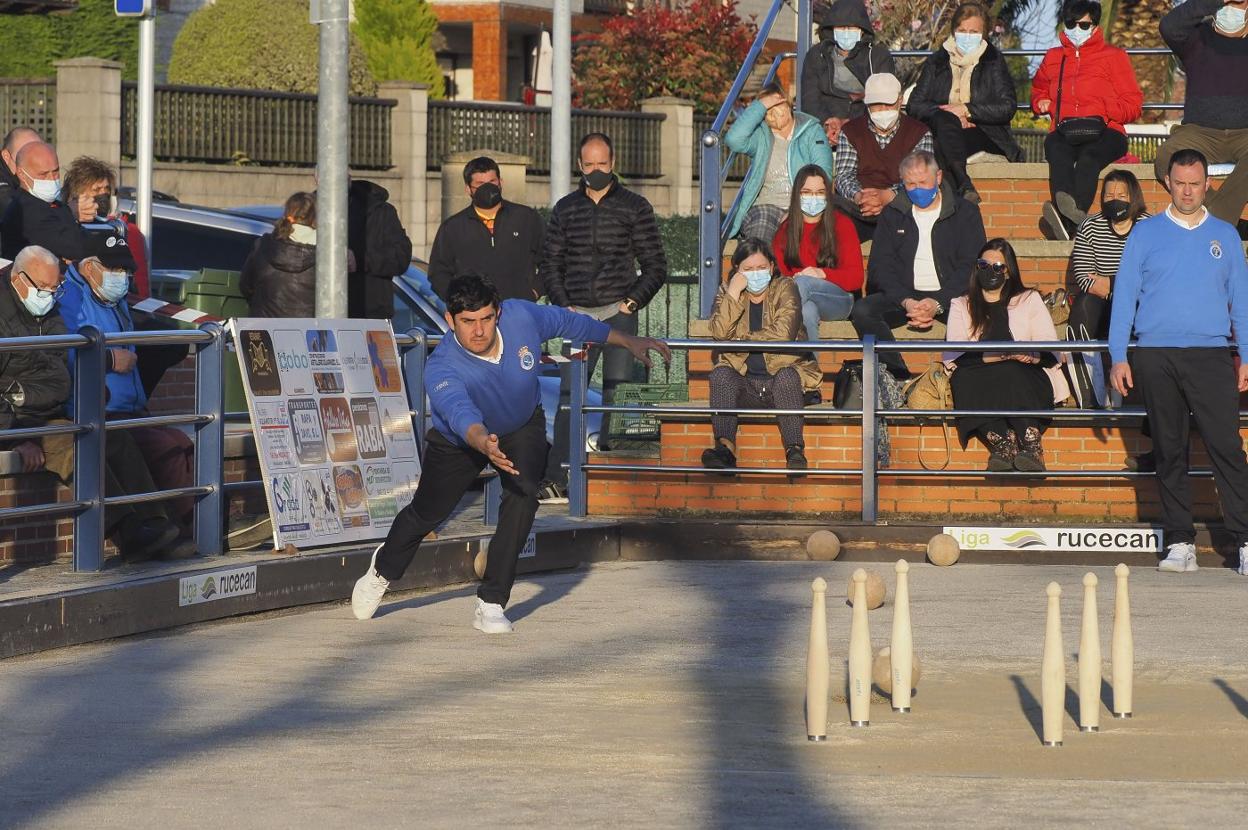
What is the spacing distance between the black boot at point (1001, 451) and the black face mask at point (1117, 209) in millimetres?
1953

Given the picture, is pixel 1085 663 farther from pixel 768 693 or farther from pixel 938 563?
pixel 938 563

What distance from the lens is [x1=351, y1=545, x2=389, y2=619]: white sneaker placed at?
38.0 ft

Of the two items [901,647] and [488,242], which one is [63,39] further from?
[901,647]

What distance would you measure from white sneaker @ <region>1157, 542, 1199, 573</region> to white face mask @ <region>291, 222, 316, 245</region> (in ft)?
18.6

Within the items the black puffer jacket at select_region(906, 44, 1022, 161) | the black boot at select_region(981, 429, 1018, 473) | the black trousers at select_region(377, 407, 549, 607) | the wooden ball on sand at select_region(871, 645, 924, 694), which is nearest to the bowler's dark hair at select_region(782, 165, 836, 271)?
the black boot at select_region(981, 429, 1018, 473)

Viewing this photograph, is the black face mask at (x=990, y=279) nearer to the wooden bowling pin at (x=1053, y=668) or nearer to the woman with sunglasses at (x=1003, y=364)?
the woman with sunglasses at (x=1003, y=364)

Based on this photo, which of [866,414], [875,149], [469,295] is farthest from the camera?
[875,149]

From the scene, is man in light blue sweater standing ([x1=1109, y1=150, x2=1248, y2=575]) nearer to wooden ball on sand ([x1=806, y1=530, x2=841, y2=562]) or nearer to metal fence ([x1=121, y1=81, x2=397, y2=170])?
wooden ball on sand ([x1=806, y1=530, x2=841, y2=562])

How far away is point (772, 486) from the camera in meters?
15.1

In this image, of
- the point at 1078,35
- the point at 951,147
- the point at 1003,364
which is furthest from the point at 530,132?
the point at 1003,364

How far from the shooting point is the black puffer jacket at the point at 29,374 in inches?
443

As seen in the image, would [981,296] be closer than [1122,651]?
No

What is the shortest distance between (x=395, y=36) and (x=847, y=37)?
25426mm

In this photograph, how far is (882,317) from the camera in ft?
50.4
